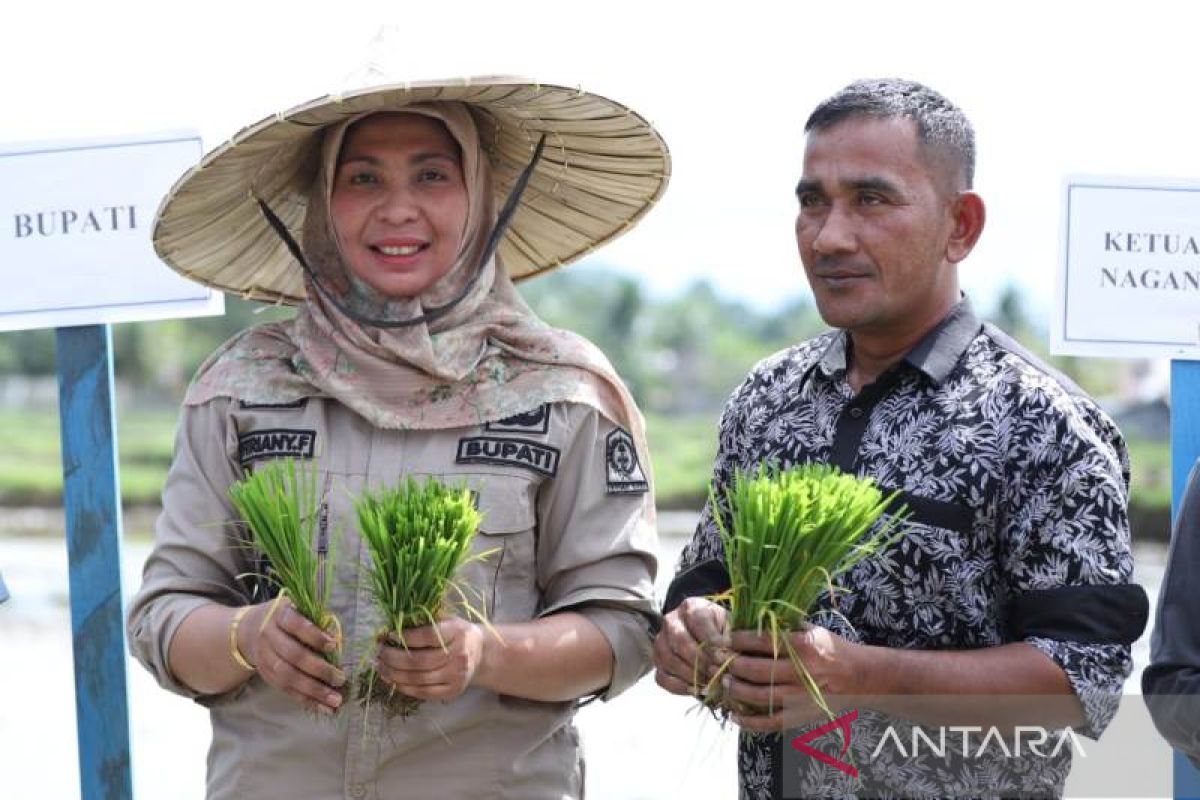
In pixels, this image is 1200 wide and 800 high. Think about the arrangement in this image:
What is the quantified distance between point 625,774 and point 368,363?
5177 mm

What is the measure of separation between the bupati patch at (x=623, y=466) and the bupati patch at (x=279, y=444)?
0.54 metres

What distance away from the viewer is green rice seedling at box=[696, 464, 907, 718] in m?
2.55

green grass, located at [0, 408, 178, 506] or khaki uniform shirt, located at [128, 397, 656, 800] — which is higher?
khaki uniform shirt, located at [128, 397, 656, 800]

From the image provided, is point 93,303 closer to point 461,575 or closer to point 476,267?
point 476,267

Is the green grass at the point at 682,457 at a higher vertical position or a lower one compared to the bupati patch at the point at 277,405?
lower

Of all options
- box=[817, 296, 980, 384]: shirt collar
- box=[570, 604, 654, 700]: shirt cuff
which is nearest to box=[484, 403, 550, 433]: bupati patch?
box=[570, 604, 654, 700]: shirt cuff

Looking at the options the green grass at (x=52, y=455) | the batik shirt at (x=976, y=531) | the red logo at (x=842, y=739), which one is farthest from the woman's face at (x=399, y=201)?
the green grass at (x=52, y=455)

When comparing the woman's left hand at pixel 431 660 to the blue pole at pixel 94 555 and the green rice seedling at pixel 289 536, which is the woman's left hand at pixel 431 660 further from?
the blue pole at pixel 94 555

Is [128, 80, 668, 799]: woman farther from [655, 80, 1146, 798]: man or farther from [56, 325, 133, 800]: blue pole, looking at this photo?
[56, 325, 133, 800]: blue pole

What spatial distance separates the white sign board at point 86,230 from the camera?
373 cm

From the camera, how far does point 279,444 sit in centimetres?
297

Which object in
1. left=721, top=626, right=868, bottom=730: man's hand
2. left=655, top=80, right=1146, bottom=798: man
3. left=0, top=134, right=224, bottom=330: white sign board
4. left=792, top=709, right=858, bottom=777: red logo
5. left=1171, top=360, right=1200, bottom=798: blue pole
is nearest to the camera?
left=721, top=626, right=868, bottom=730: man's hand

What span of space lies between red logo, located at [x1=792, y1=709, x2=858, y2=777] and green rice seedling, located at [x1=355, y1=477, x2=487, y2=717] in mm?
656

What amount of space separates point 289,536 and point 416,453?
32cm
